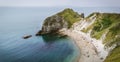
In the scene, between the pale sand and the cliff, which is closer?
the pale sand

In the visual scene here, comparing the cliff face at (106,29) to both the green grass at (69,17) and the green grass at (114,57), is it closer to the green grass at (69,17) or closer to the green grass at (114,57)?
the green grass at (114,57)

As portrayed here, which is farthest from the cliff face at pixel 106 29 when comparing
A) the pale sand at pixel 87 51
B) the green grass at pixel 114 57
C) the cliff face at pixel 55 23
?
the cliff face at pixel 55 23

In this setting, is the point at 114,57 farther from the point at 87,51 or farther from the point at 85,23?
the point at 85,23

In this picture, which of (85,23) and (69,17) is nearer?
(85,23)

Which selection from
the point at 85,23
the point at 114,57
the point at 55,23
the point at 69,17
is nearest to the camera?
the point at 114,57

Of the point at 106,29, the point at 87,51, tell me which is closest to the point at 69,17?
the point at 106,29

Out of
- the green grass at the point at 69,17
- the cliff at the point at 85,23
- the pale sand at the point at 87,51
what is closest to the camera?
the pale sand at the point at 87,51

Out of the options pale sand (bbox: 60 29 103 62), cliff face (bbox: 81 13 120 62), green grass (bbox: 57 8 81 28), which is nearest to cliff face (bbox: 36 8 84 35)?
green grass (bbox: 57 8 81 28)

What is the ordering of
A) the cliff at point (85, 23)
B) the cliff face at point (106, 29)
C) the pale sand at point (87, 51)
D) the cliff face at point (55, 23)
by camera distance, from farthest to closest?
the cliff face at point (55, 23)
the cliff at point (85, 23)
the cliff face at point (106, 29)
the pale sand at point (87, 51)

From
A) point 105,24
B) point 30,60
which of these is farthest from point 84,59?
point 105,24

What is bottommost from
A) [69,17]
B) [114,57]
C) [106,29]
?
[114,57]

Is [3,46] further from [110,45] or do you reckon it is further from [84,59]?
[110,45]

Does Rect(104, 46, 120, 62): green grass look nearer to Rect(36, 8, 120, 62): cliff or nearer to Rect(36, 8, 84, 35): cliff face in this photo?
Rect(36, 8, 120, 62): cliff
